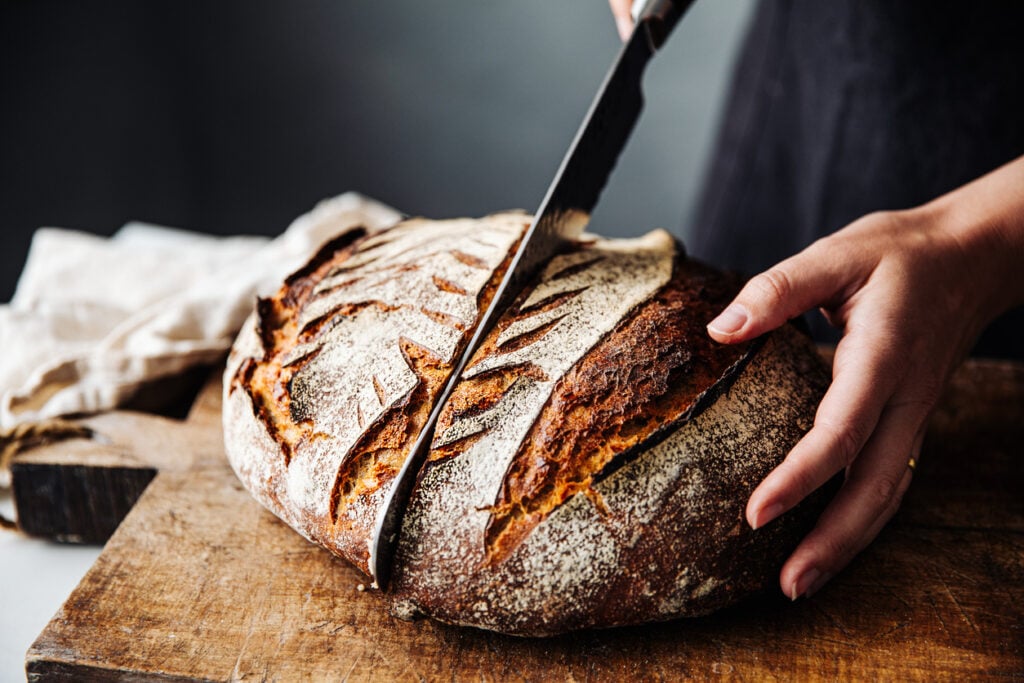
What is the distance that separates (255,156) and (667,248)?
298 cm

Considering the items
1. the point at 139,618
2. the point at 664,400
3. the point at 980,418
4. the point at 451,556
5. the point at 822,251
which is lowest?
the point at 980,418

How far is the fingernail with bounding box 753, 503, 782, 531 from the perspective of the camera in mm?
960

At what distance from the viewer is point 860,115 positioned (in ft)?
6.24

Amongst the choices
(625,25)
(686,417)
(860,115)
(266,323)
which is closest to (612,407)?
(686,417)

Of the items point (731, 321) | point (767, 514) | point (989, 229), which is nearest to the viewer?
point (767, 514)

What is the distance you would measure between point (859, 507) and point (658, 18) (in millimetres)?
757

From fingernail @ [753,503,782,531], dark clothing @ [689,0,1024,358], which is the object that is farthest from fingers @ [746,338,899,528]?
dark clothing @ [689,0,1024,358]

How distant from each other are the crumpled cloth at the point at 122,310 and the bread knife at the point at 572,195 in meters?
0.43

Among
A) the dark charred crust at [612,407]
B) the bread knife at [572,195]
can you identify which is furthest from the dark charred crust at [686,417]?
the bread knife at [572,195]

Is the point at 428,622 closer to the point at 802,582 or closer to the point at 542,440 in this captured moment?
the point at 542,440

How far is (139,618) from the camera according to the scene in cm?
109

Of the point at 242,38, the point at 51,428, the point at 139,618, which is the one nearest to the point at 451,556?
the point at 139,618

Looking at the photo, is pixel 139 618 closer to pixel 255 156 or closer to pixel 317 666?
pixel 317 666

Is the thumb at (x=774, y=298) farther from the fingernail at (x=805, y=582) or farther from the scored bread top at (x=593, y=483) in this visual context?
the fingernail at (x=805, y=582)
